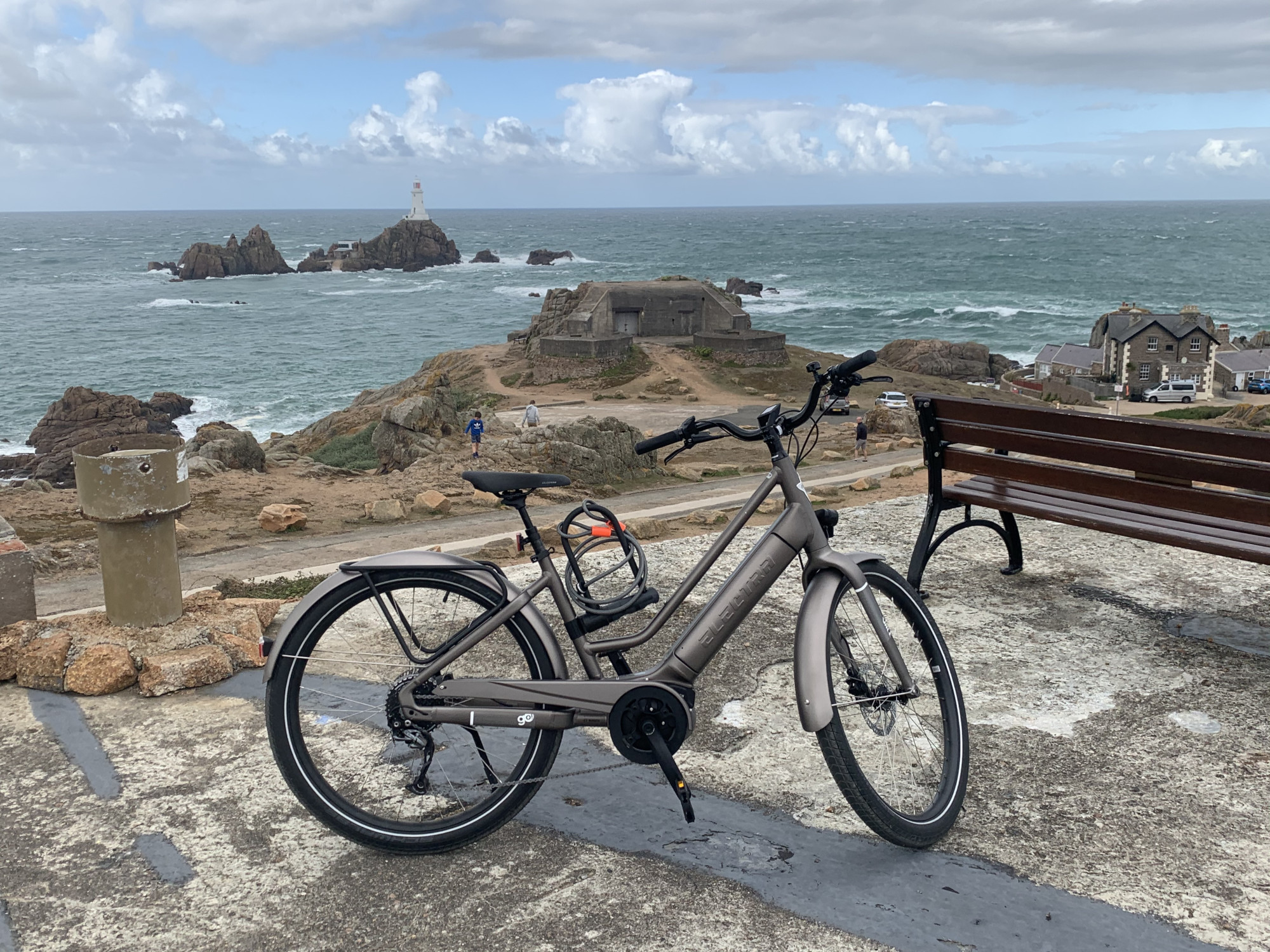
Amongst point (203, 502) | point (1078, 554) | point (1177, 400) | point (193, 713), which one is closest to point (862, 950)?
point (193, 713)

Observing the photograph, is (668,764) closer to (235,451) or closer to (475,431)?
(475,431)

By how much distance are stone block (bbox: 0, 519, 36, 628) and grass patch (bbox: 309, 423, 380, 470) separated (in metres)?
19.3

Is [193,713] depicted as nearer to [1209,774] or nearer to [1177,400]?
[1209,774]

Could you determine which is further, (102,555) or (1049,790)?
(102,555)

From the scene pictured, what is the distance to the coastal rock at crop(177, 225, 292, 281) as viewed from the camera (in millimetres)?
114312

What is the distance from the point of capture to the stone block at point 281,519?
13.5 metres

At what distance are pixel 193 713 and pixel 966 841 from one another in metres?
2.73

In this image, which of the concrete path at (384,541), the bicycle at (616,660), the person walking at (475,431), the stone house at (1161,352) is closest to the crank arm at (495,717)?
the bicycle at (616,660)

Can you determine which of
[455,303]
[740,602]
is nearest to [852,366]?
[740,602]

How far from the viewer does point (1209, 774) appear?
360cm

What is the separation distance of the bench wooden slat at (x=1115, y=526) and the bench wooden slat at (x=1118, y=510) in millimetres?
11

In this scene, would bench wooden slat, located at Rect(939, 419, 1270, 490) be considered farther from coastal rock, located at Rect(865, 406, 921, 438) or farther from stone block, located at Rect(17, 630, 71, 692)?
coastal rock, located at Rect(865, 406, 921, 438)

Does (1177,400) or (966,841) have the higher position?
(966,841)

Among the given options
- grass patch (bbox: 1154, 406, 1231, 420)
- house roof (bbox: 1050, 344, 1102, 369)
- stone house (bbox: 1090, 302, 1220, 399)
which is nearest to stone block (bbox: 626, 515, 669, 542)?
grass patch (bbox: 1154, 406, 1231, 420)
